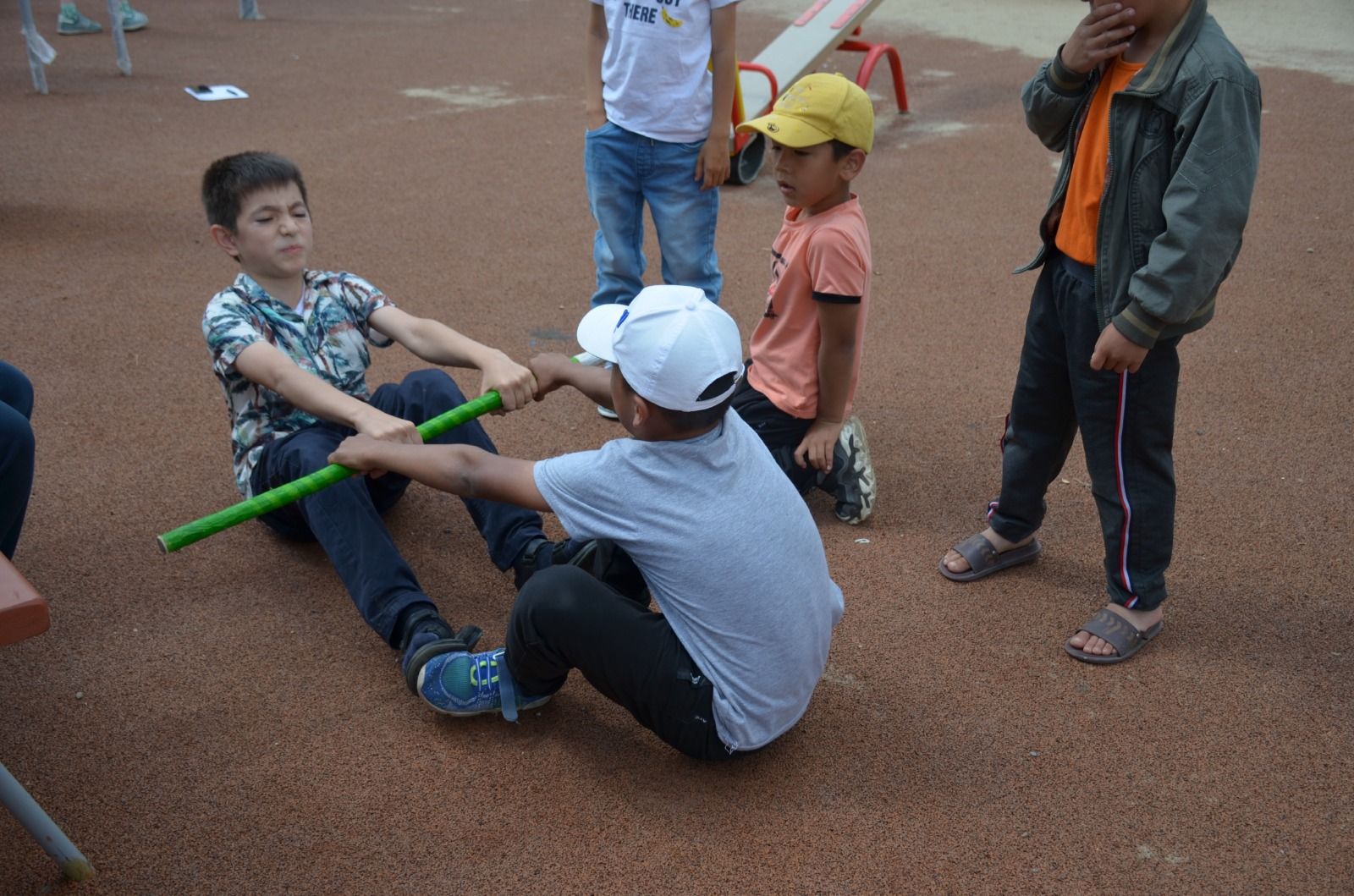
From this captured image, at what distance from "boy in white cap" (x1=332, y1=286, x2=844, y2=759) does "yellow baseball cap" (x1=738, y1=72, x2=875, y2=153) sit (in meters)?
0.90

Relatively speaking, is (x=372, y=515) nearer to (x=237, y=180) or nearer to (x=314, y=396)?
(x=314, y=396)

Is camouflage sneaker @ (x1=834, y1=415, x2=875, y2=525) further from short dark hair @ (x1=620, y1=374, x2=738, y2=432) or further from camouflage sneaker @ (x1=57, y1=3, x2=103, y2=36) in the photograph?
camouflage sneaker @ (x1=57, y1=3, x2=103, y2=36)

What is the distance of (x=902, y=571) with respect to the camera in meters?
3.17

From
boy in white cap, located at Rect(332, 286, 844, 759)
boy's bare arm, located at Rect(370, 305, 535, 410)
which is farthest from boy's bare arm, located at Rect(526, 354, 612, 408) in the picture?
boy in white cap, located at Rect(332, 286, 844, 759)

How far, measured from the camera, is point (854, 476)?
11.0ft

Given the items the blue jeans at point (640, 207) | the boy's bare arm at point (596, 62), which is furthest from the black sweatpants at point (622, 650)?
the boy's bare arm at point (596, 62)

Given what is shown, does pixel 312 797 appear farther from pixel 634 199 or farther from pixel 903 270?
pixel 903 270

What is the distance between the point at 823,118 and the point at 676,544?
1.42 metres

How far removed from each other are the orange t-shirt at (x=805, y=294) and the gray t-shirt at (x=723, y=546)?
890mm

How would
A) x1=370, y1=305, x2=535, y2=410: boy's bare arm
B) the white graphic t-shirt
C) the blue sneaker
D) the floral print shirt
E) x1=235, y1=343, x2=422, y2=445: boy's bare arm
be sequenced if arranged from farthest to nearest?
the white graphic t-shirt < the floral print shirt < x1=370, y1=305, x2=535, y2=410: boy's bare arm < x1=235, y1=343, x2=422, y2=445: boy's bare arm < the blue sneaker

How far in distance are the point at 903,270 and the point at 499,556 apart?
119 inches

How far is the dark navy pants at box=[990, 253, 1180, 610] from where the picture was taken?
262cm

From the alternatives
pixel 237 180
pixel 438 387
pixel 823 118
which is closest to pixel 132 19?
pixel 237 180

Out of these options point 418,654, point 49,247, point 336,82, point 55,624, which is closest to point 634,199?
point 418,654
